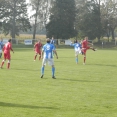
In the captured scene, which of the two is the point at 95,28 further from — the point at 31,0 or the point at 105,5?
the point at 31,0

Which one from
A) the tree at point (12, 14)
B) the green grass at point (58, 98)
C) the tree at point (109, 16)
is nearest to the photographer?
the green grass at point (58, 98)

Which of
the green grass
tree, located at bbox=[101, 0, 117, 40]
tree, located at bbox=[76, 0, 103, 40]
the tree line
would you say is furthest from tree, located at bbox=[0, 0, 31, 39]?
the green grass

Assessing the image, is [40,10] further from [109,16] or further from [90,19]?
[109,16]

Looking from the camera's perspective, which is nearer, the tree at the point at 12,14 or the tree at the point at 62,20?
the tree at the point at 62,20

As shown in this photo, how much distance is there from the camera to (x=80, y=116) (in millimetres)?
8461

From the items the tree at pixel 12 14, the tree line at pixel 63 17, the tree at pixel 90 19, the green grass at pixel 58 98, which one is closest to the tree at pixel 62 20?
the tree line at pixel 63 17

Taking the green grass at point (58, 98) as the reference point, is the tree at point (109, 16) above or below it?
above

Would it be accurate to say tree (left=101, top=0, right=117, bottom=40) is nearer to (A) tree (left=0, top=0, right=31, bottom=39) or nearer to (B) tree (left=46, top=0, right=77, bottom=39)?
(B) tree (left=46, top=0, right=77, bottom=39)

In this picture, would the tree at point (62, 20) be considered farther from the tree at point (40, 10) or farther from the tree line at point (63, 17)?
the tree at point (40, 10)

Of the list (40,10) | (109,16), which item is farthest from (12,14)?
(109,16)

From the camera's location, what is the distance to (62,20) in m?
78.0

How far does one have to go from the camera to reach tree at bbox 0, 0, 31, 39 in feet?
264

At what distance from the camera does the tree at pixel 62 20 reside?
7662cm

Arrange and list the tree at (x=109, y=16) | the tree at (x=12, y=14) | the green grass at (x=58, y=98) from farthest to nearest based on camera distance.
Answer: the tree at (x=109, y=16) < the tree at (x=12, y=14) < the green grass at (x=58, y=98)
